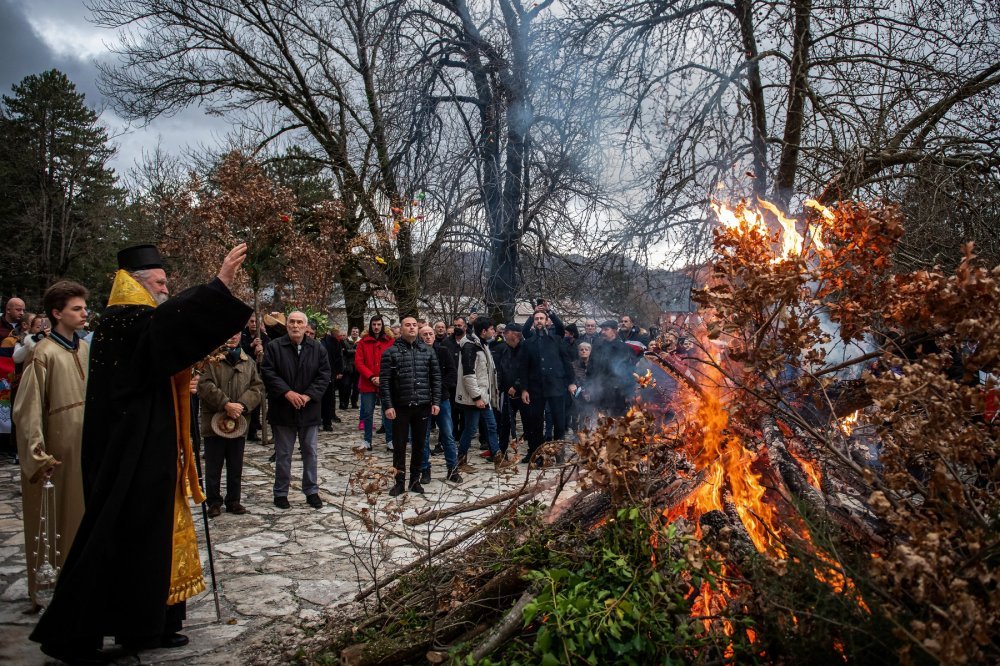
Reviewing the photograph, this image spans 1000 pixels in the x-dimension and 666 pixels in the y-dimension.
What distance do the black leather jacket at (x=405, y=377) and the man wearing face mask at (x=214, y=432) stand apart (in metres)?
1.55

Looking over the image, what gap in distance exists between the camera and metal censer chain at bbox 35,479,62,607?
446 centimetres

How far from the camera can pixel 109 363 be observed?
12.9 feet

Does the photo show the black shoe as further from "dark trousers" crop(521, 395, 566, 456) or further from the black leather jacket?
"dark trousers" crop(521, 395, 566, 456)

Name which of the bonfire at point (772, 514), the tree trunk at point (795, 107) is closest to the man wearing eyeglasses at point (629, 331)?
the tree trunk at point (795, 107)

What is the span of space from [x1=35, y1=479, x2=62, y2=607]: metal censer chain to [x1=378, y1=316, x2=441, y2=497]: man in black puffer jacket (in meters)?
3.69

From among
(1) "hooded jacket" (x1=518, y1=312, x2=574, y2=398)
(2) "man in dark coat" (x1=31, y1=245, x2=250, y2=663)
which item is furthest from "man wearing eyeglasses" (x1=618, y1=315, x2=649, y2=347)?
(2) "man in dark coat" (x1=31, y1=245, x2=250, y2=663)

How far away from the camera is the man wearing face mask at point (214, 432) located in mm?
6840

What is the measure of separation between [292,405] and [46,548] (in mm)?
2943

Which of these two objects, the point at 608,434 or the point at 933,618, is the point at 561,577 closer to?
the point at 608,434

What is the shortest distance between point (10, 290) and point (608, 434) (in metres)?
33.7

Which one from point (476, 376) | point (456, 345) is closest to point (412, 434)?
point (476, 376)

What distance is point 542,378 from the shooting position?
32.2 feet

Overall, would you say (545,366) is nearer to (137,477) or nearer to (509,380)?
(509,380)

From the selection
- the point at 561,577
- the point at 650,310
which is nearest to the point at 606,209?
the point at 650,310
